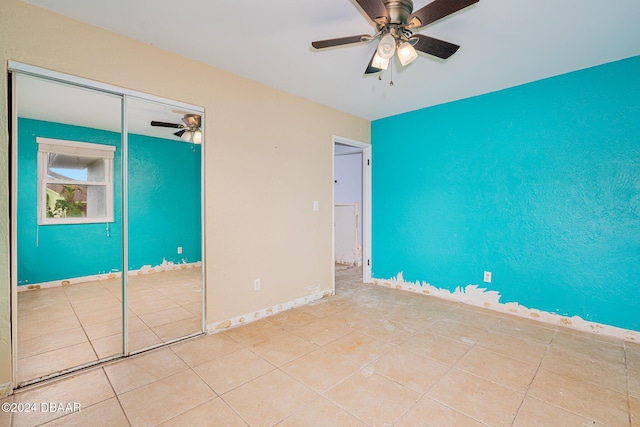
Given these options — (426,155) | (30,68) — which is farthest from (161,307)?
(426,155)

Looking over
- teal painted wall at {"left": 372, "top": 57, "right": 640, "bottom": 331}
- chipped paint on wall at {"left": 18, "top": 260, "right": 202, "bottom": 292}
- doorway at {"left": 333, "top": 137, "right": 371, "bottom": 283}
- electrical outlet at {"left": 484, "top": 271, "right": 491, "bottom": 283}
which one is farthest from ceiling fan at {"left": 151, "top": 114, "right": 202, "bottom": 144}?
electrical outlet at {"left": 484, "top": 271, "right": 491, "bottom": 283}

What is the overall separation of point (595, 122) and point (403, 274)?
261 cm

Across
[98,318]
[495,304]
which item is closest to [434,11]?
[495,304]

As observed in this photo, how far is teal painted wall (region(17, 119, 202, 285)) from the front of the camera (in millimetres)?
1961

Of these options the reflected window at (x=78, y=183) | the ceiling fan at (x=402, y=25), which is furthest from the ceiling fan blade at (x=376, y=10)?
the reflected window at (x=78, y=183)

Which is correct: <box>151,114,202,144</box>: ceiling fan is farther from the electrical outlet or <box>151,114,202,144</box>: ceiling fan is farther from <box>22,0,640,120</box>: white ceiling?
the electrical outlet

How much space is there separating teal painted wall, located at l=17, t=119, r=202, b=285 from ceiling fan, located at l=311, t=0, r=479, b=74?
5.60 ft

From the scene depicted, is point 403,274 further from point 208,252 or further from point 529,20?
point 529,20

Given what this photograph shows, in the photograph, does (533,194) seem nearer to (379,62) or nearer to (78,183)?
(379,62)

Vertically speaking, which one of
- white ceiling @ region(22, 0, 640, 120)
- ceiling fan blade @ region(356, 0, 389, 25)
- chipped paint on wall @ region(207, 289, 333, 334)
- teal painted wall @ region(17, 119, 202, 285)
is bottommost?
chipped paint on wall @ region(207, 289, 333, 334)

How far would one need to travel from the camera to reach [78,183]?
89.1 inches

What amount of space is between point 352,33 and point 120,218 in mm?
2329

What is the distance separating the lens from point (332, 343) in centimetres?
244

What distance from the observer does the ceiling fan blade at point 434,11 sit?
1462 mm
